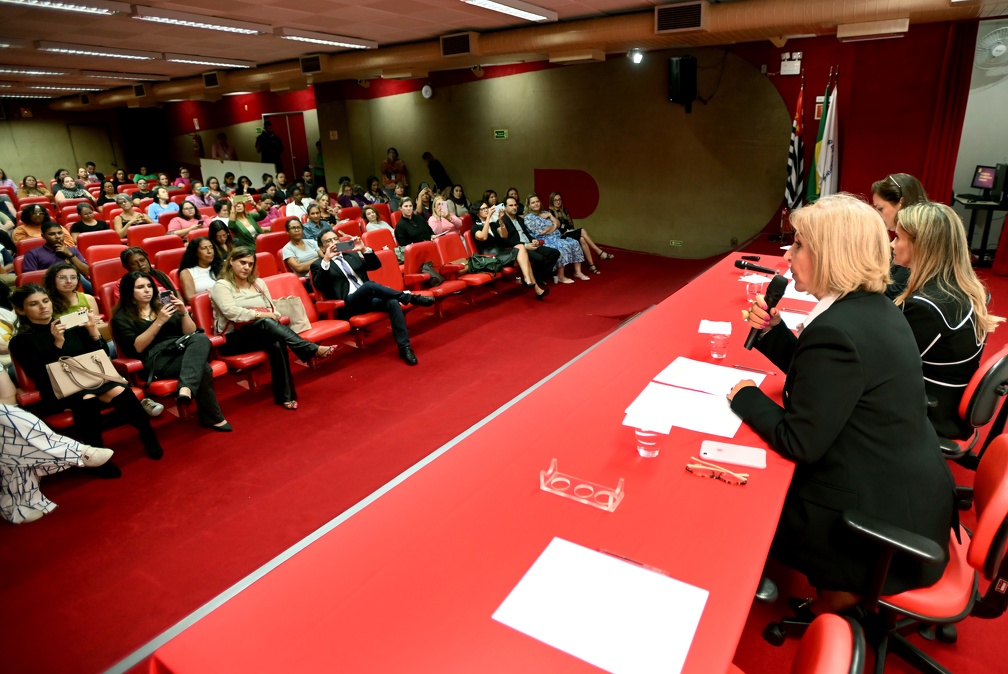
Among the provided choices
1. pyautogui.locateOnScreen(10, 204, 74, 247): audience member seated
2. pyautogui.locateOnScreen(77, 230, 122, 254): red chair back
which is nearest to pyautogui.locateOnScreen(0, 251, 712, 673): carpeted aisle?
pyautogui.locateOnScreen(77, 230, 122, 254): red chair back

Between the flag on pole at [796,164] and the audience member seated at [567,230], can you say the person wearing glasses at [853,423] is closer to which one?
the audience member seated at [567,230]

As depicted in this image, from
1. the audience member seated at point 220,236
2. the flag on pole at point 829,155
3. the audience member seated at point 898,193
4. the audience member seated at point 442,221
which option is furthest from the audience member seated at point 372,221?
the flag on pole at point 829,155

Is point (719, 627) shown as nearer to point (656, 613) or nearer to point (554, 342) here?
point (656, 613)

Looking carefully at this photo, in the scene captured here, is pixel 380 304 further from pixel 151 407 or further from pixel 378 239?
pixel 151 407

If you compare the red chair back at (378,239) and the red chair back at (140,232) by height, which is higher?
the red chair back at (140,232)

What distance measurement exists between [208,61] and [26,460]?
29.2 ft

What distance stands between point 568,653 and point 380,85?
1213 centimetres

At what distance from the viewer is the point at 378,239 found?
6.41m

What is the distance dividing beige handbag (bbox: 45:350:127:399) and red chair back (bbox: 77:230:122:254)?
129 inches

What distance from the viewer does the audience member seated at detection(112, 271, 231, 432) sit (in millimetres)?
3619

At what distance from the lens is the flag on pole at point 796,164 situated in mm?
7162

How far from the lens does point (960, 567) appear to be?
5.51 feet

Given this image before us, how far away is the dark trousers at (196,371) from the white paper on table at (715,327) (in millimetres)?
2950

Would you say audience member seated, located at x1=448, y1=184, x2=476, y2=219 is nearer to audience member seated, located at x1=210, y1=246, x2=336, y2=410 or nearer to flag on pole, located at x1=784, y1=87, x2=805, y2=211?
flag on pole, located at x1=784, y1=87, x2=805, y2=211
